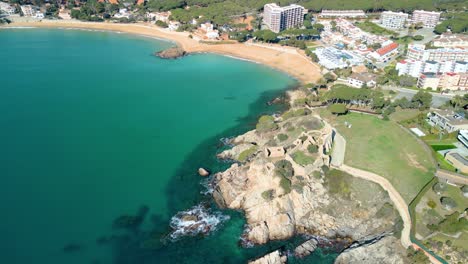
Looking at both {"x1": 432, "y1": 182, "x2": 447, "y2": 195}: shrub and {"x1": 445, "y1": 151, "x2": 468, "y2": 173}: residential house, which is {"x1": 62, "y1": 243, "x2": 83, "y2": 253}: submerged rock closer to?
{"x1": 432, "y1": 182, "x2": 447, "y2": 195}: shrub

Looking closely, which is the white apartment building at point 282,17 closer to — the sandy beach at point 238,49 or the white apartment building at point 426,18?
the sandy beach at point 238,49

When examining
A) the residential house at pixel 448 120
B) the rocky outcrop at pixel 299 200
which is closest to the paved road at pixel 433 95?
the residential house at pixel 448 120

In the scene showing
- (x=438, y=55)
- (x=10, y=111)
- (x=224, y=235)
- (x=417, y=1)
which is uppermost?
(x=417, y=1)

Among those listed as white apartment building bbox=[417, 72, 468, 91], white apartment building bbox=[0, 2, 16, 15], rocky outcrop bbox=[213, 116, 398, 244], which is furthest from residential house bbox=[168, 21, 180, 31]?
rocky outcrop bbox=[213, 116, 398, 244]

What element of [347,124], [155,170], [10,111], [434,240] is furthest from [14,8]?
[434,240]

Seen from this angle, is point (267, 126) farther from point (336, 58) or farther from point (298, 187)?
point (336, 58)

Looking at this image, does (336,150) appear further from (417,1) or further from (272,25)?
(417,1)

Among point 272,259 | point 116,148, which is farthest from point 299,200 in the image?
point 116,148
